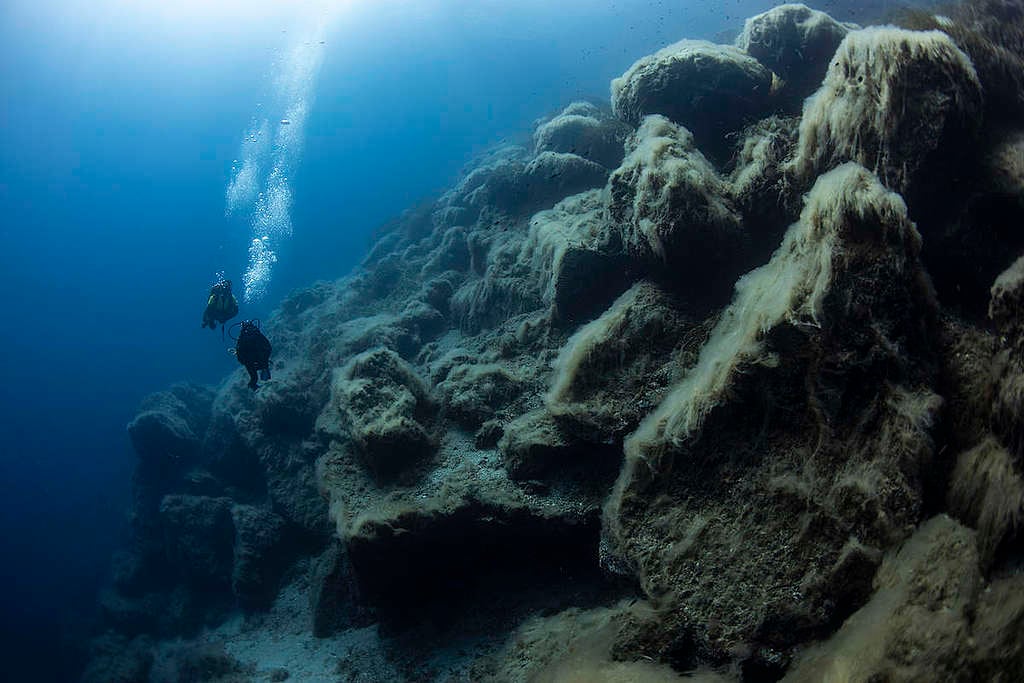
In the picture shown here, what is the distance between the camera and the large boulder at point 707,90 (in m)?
6.31

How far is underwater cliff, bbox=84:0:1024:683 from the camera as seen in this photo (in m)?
2.71

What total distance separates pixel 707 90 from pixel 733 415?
4.87 metres

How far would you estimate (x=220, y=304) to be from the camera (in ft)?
38.1

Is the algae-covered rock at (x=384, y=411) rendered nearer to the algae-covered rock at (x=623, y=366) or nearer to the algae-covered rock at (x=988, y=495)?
the algae-covered rock at (x=623, y=366)

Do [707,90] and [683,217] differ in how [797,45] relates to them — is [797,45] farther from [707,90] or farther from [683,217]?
[683,217]

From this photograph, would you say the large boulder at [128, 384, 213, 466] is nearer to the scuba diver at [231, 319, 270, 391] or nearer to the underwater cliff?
the underwater cliff

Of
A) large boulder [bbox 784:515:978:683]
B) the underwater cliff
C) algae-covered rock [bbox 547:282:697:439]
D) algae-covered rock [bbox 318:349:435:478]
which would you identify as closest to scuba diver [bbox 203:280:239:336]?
the underwater cliff

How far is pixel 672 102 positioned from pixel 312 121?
6261 inches

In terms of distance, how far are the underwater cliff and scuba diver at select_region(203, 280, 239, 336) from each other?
4.71 metres

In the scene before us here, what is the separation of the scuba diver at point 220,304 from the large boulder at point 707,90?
1021 cm

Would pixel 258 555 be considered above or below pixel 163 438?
below

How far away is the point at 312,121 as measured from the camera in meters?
140

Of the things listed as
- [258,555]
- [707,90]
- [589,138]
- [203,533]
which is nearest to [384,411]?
[707,90]

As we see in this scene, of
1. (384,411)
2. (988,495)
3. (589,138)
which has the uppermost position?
(589,138)
